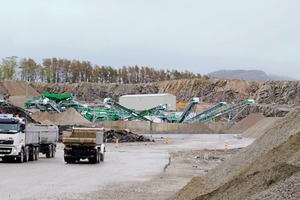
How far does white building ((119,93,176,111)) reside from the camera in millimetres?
134625

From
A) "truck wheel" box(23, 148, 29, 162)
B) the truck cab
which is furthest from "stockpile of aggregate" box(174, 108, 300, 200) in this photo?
"truck wheel" box(23, 148, 29, 162)

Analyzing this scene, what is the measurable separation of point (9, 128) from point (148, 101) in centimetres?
10612

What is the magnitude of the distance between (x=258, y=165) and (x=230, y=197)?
78.8 inches

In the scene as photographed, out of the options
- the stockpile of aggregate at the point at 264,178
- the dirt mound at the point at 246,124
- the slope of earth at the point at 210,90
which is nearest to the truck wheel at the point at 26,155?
the stockpile of aggregate at the point at 264,178

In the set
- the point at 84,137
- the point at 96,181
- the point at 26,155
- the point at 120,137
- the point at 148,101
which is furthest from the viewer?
the point at 148,101

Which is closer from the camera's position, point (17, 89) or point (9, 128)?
point (9, 128)

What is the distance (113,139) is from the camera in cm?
6481

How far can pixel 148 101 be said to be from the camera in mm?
136375

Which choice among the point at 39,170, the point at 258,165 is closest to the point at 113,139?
the point at 39,170

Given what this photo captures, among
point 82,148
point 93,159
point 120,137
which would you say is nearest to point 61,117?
point 120,137

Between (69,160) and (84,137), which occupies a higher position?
(84,137)

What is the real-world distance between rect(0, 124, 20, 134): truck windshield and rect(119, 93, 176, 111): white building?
10207 centimetres

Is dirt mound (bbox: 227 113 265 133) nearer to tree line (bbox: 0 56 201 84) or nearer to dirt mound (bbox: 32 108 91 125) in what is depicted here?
dirt mound (bbox: 32 108 91 125)

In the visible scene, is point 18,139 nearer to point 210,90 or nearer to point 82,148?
point 82,148
